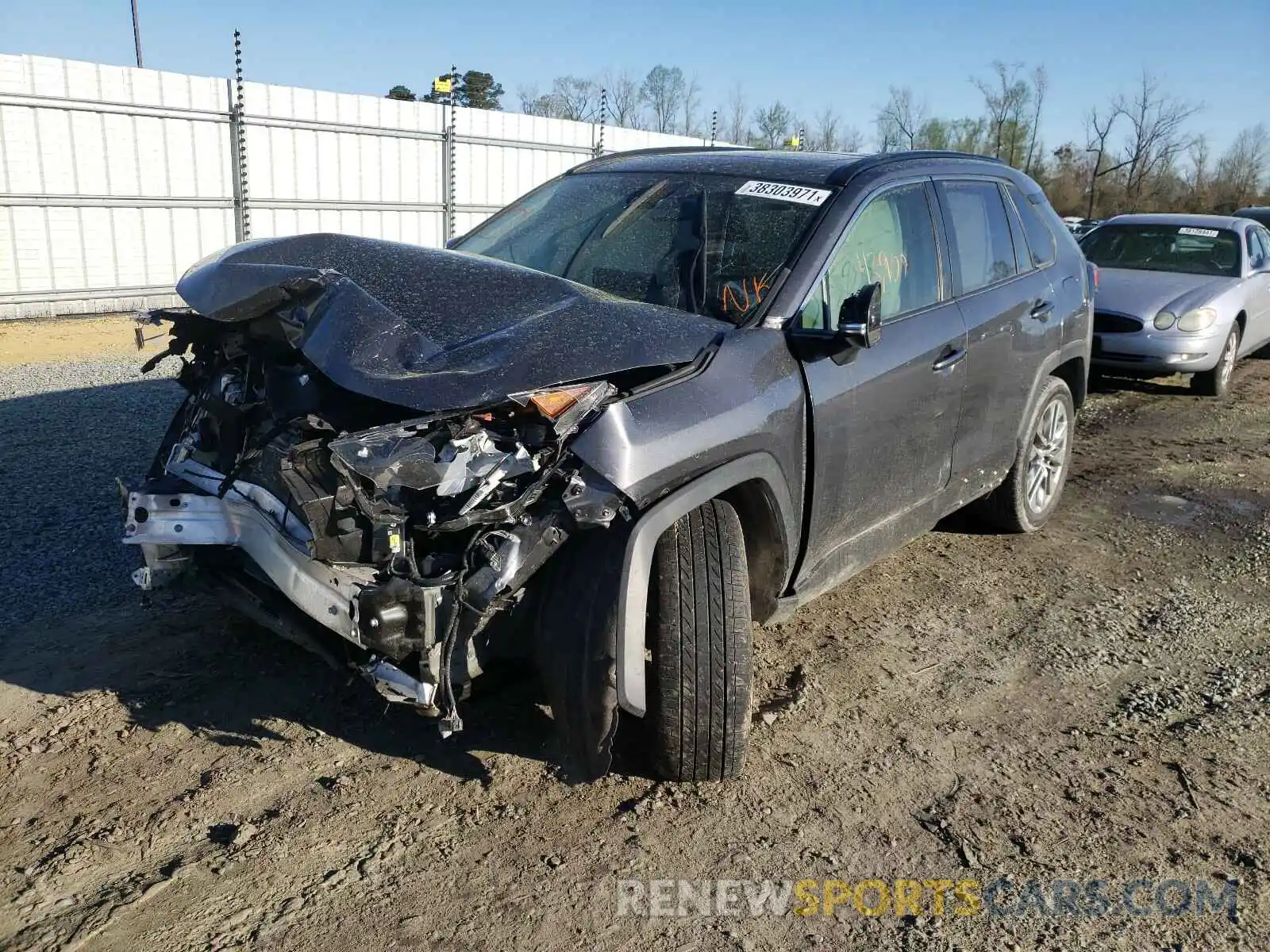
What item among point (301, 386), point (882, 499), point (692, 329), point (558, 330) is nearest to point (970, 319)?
point (882, 499)

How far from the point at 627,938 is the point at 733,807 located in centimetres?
64

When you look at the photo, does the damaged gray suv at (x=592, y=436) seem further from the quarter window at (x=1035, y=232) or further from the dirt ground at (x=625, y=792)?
the quarter window at (x=1035, y=232)

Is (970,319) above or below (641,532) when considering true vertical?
above

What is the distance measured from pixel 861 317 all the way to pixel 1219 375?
7935 mm

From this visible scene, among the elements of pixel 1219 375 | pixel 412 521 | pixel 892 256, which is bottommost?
pixel 1219 375

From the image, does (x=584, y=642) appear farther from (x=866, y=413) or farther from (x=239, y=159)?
(x=239, y=159)

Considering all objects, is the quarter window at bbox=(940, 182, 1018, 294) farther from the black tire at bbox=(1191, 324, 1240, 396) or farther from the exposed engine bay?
the black tire at bbox=(1191, 324, 1240, 396)

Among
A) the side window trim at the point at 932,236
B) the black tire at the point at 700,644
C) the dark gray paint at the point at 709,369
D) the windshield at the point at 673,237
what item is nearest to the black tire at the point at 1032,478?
the dark gray paint at the point at 709,369

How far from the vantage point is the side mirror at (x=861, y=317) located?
11.0 ft

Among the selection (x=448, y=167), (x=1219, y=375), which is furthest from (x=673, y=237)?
(x=448, y=167)

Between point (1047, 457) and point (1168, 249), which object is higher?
point (1168, 249)

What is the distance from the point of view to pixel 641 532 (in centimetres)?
280

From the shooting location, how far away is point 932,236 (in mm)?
4320

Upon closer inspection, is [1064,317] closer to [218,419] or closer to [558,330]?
[558,330]
